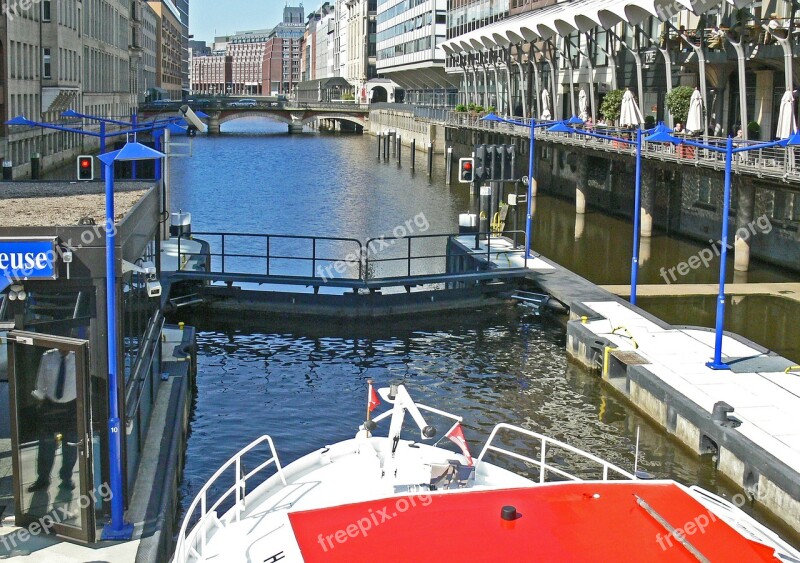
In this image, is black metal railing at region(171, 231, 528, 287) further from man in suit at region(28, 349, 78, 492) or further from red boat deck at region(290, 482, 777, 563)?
red boat deck at region(290, 482, 777, 563)

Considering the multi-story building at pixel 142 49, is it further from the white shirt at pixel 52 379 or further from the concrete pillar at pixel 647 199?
the white shirt at pixel 52 379

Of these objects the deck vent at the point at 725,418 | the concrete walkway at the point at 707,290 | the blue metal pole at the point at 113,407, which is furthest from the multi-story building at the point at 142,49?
the blue metal pole at the point at 113,407

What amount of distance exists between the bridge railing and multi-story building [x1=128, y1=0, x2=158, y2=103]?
277 ft

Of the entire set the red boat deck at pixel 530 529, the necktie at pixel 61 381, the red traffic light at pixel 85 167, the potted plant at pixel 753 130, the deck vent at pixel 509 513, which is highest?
the potted plant at pixel 753 130

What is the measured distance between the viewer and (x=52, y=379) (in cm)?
1126

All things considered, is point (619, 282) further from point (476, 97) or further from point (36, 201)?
point (476, 97)

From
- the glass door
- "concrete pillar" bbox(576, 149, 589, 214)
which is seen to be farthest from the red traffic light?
"concrete pillar" bbox(576, 149, 589, 214)

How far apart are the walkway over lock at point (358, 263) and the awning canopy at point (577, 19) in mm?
12560

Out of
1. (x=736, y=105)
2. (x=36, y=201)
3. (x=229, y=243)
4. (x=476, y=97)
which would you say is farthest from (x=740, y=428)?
(x=476, y=97)

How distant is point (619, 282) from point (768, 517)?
2040 centimetres

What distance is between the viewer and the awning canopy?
1682 inches

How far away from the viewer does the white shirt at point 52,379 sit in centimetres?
1123

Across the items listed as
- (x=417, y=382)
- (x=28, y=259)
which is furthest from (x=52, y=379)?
(x=417, y=382)

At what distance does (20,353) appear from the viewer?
11.2 metres
